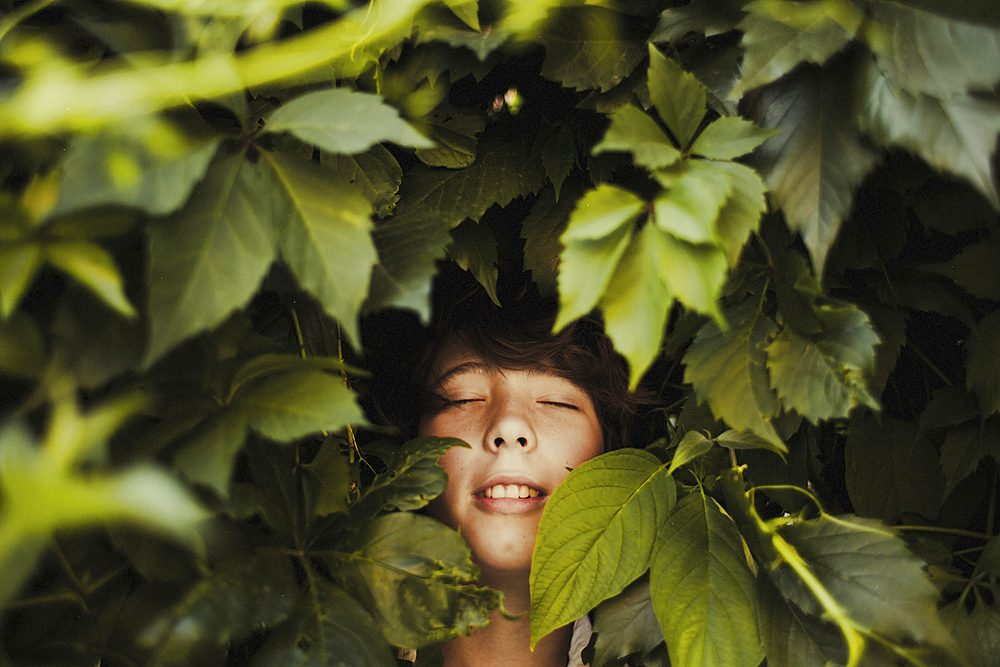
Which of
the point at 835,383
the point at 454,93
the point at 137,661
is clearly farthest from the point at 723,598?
the point at 454,93

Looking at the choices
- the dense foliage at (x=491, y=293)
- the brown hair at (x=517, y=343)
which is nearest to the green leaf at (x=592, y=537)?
the dense foliage at (x=491, y=293)

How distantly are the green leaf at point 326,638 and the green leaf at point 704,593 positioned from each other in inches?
11.9

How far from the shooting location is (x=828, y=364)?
0.64 m

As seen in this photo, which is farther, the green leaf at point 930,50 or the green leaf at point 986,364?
the green leaf at point 986,364

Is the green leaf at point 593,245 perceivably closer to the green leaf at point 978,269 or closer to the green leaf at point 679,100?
the green leaf at point 679,100

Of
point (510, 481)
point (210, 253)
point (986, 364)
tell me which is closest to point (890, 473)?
point (986, 364)

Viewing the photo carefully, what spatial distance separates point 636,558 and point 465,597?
215 mm

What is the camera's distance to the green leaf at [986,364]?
27.7 inches

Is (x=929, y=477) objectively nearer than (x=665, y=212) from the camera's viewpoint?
No

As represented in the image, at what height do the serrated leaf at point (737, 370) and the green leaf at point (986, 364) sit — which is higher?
the serrated leaf at point (737, 370)

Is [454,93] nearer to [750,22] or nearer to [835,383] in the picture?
[750,22]

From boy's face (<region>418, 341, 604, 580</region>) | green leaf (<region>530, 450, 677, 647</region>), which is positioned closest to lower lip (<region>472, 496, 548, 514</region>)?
boy's face (<region>418, 341, 604, 580</region>)

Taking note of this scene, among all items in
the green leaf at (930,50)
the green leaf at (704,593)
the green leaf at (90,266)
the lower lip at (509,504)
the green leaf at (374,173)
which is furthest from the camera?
the lower lip at (509,504)

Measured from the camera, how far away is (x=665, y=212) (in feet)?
1.66
